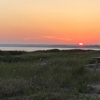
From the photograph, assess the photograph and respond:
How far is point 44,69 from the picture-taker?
10406 millimetres

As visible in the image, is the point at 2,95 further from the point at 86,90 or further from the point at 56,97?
the point at 86,90

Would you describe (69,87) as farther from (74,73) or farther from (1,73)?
(1,73)

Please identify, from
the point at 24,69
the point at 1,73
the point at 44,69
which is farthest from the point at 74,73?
the point at 1,73

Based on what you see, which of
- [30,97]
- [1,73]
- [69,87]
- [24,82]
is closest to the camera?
[30,97]

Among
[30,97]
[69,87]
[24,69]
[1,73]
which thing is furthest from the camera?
[24,69]

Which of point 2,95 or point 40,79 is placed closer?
point 2,95

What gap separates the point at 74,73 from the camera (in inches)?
401

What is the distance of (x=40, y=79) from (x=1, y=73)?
178 cm

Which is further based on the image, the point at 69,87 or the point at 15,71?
the point at 15,71

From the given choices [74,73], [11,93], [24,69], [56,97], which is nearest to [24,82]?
[11,93]

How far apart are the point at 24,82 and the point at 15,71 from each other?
240 centimetres

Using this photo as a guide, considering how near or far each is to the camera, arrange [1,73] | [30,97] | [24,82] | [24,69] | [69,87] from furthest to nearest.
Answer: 1. [24,69]
2. [1,73]
3. [69,87]
4. [24,82]
5. [30,97]

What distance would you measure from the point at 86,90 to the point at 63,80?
3.89 ft

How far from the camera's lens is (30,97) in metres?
6.32
